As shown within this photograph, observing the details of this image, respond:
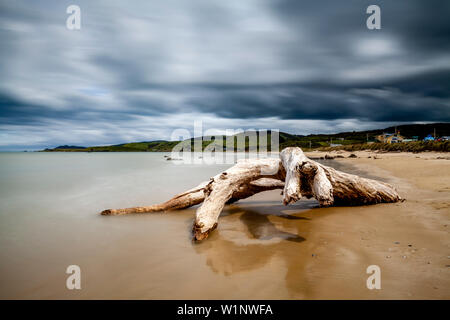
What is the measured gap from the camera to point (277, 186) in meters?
7.32

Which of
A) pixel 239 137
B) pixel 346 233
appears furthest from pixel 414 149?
pixel 239 137

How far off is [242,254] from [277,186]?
3.77m

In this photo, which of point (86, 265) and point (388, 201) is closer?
point (86, 265)

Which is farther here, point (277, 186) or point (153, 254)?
point (277, 186)

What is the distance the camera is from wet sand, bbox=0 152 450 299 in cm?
287

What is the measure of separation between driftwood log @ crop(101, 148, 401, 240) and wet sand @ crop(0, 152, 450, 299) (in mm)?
362

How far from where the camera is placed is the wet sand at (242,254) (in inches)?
113

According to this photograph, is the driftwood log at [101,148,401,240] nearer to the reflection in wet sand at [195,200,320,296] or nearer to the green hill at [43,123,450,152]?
the reflection in wet sand at [195,200,320,296]

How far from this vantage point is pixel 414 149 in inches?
1054

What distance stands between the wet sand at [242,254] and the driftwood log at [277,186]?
362mm

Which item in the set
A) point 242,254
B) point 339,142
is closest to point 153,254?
point 242,254

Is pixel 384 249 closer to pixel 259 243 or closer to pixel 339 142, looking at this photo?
pixel 259 243

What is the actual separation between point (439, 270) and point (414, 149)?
30163mm
